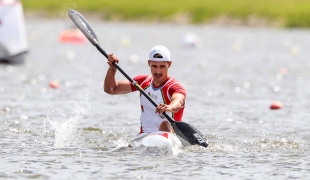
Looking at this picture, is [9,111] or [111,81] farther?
[9,111]

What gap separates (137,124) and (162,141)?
411cm

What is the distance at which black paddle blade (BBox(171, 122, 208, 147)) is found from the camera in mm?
12844

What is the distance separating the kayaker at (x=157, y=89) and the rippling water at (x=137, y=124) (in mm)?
549

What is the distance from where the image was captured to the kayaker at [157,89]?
1253cm

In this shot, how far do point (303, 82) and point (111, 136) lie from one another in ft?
43.7

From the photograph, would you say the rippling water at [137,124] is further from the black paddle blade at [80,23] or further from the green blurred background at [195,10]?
the green blurred background at [195,10]

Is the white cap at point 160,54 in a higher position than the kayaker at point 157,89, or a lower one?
higher

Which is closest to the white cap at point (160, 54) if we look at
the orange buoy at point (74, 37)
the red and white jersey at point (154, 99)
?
the red and white jersey at point (154, 99)

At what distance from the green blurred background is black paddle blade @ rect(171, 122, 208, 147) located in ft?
189

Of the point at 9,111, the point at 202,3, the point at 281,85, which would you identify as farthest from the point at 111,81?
the point at 202,3

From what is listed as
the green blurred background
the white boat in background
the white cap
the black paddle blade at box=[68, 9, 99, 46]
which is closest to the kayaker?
the white cap

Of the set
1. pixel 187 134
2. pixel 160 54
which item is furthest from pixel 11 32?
pixel 160 54

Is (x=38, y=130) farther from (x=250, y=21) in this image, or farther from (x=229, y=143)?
(x=250, y=21)

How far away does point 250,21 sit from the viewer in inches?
3135
